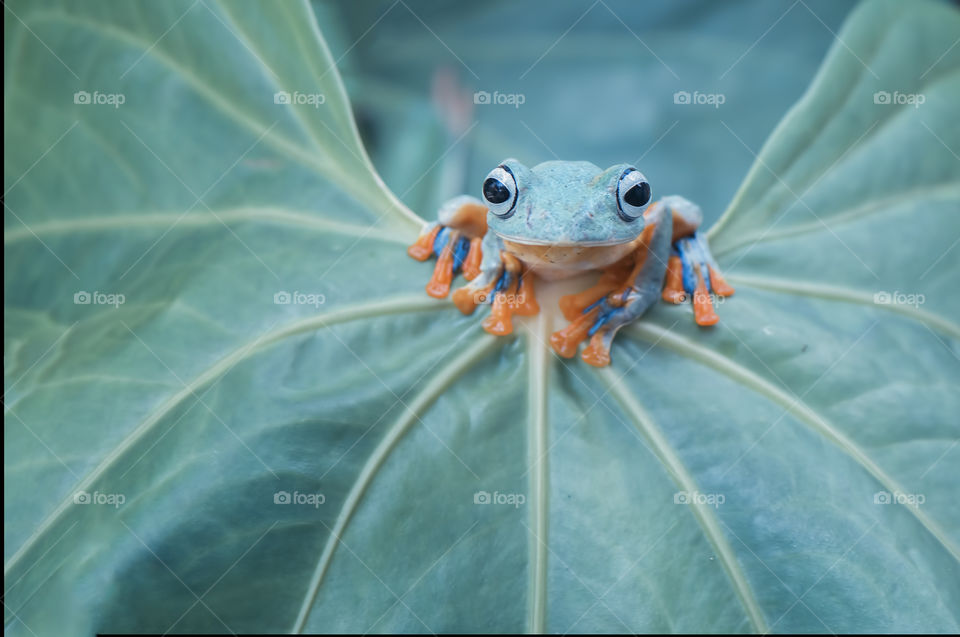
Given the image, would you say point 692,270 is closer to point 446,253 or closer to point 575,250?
point 575,250

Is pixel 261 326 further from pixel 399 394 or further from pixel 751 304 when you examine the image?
pixel 751 304

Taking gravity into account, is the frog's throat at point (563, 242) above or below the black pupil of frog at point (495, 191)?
below

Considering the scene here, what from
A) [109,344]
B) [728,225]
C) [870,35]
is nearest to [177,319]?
[109,344]

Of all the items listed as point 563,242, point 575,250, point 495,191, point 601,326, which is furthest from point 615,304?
point 495,191

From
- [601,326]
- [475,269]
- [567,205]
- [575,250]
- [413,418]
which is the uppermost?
[567,205]

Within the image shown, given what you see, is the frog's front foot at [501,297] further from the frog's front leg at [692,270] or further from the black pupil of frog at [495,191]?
the frog's front leg at [692,270]

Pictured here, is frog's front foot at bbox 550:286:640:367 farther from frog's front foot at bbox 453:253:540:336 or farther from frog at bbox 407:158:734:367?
frog's front foot at bbox 453:253:540:336

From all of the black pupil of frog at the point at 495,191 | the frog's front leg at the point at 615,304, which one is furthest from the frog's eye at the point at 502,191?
the frog's front leg at the point at 615,304
